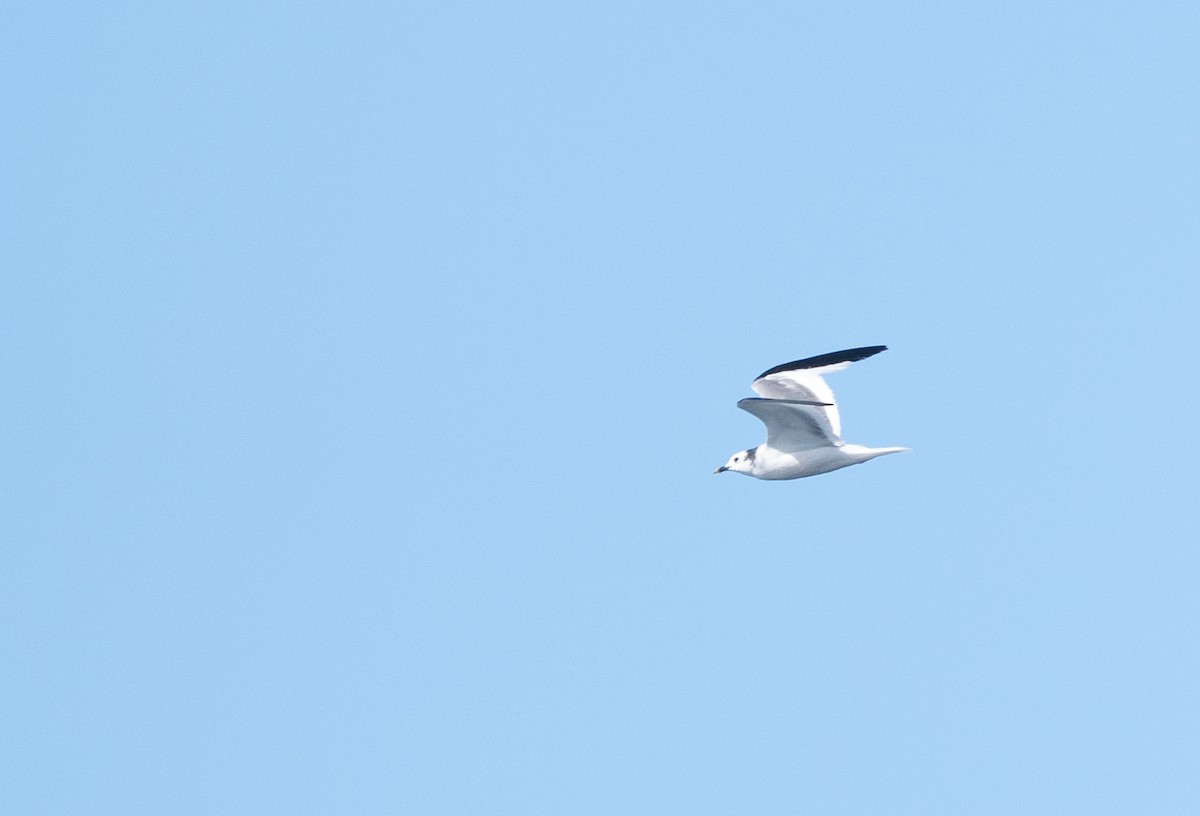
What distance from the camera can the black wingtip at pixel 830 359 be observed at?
39344 millimetres

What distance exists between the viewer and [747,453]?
40969mm

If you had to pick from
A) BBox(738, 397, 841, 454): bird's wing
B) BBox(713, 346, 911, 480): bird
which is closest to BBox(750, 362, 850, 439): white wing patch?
BBox(713, 346, 911, 480): bird

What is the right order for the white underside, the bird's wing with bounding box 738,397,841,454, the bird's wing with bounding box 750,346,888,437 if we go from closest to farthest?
the bird's wing with bounding box 738,397,841,454, the white underside, the bird's wing with bounding box 750,346,888,437

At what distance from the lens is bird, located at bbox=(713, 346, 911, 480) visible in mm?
37062

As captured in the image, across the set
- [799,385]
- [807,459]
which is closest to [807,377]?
[799,385]

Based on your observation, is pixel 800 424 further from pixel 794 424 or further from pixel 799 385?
pixel 799 385

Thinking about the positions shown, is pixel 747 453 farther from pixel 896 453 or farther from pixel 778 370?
pixel 896 453

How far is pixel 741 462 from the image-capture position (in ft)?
135

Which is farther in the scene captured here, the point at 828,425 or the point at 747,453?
the point at 747,453

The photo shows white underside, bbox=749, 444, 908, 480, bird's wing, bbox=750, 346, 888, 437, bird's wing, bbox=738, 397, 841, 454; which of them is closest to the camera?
bird's wing, bbox=738, 397, 841, 454

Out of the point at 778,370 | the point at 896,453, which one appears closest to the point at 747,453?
the point at 778,370

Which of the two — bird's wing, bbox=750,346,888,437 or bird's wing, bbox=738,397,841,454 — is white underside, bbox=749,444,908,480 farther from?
bird's wing, bbox=750,346,888,437

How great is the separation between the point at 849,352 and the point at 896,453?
4.26 m

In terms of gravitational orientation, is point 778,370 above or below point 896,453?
above
